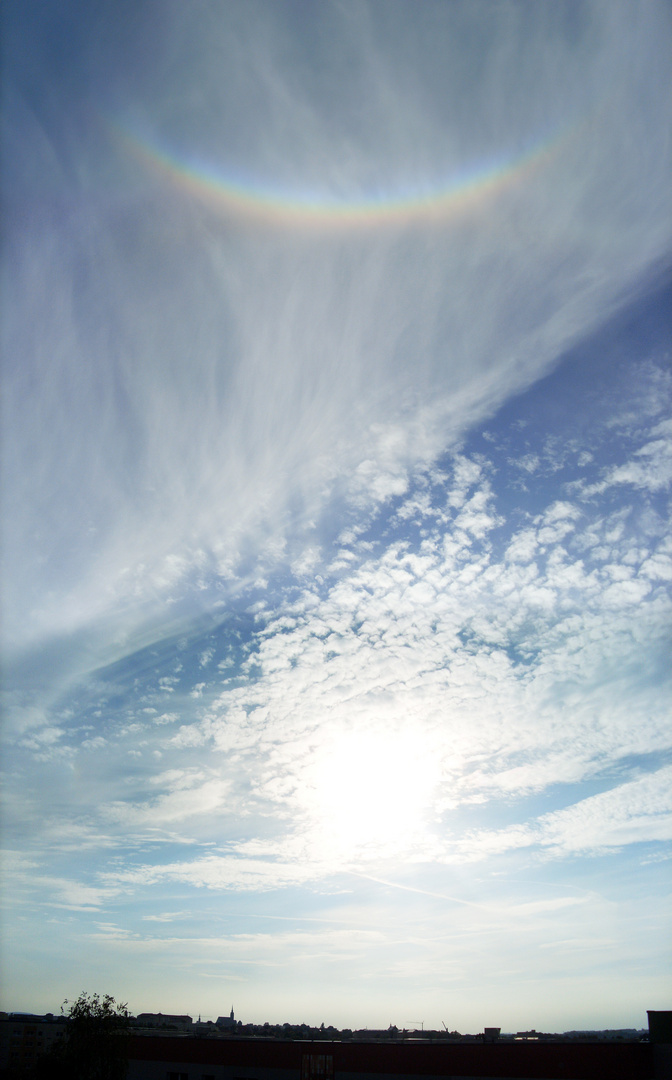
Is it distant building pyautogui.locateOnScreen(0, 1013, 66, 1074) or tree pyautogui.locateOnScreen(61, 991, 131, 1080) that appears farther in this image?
distant building pyautogui.locateOnScreen(0, 1013, 66, 1074)

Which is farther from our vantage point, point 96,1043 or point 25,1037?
point 25,1037

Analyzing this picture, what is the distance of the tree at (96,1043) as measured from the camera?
3738cm

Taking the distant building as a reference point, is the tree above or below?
above

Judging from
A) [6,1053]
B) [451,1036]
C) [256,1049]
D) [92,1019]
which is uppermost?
[92,1019]

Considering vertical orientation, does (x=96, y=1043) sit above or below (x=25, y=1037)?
above

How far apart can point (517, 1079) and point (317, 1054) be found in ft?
44.8

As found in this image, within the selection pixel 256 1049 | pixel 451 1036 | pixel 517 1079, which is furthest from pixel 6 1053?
pixel 517 1079

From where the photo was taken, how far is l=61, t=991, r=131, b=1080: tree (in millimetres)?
37375

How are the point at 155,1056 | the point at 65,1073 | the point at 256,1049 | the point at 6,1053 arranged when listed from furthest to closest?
1. the point at 6,1053
2. the point at 155,1056
3. the point at 256,1049
4. the point at 65,1073

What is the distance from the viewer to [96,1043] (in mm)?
37906

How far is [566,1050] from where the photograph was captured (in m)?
34.1

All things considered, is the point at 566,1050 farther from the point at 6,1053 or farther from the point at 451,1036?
the point at 6,1053

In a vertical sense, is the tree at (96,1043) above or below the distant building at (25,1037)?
above

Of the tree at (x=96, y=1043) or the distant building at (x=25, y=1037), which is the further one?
the distant building at (x=25, y=1037)
